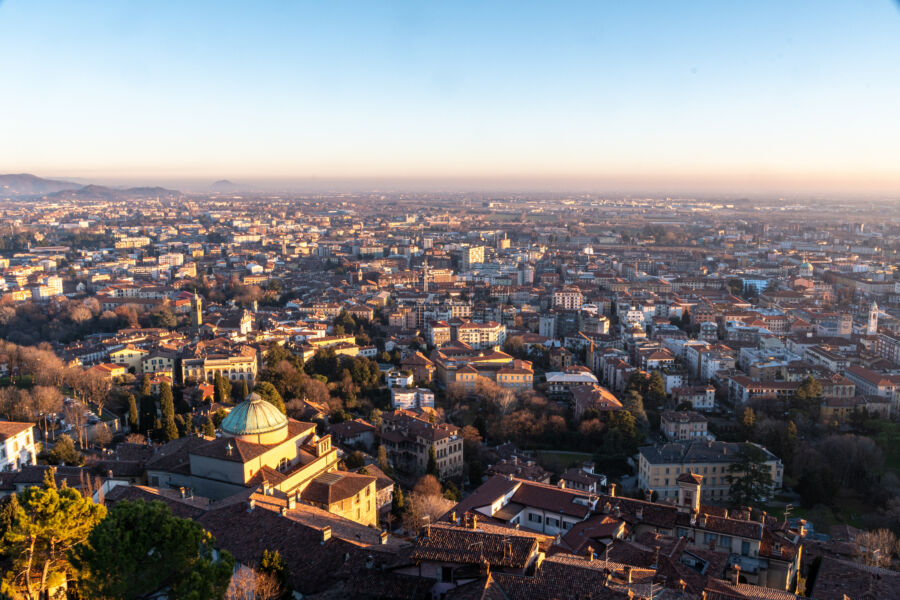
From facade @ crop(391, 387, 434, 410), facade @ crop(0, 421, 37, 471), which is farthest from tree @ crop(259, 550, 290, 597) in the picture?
facade @ crop(391, 387, 434, 410)

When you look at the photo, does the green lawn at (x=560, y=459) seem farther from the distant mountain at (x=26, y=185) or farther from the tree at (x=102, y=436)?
the distant mountain at (x=26, y=185)

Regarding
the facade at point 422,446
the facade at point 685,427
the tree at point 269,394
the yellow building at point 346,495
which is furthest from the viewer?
the facade at point 685,427

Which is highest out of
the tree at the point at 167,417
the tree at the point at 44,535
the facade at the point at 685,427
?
the tree at the point at 44,535

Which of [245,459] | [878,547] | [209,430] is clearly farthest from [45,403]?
[878,547]

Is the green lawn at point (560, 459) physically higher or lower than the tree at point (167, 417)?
lower

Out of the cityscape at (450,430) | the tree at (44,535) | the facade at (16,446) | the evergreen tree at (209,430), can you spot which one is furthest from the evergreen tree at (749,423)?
the facade at (16,446)

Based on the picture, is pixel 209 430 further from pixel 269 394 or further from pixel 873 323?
pixel 873 323

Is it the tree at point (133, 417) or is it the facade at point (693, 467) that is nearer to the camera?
the facade at point (693, 467)
